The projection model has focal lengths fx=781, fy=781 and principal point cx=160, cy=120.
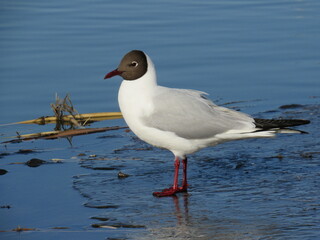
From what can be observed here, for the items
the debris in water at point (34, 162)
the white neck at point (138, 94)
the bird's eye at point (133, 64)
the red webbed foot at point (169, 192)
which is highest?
the bird's eye at point (133, 64)

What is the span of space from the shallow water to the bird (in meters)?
0.32

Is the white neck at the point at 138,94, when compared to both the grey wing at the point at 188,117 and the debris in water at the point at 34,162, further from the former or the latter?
the debris in water at the point at 34,162

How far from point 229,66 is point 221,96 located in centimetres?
115

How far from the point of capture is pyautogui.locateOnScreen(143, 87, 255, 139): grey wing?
21.6 feet

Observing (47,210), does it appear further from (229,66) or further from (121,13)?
(121,13)

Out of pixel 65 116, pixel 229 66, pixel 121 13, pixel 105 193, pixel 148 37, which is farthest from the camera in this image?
pixel 121 13

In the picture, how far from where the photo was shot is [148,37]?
11.6 m

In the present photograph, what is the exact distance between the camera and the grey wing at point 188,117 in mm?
6574

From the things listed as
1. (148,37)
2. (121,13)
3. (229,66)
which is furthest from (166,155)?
(121,13)

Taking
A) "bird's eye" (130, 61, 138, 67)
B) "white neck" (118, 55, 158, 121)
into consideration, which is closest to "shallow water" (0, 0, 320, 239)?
"white neck" (118, 55, 158, 121)

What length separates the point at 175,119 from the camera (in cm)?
662

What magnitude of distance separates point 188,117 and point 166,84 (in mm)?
2897

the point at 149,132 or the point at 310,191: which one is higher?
the point at 149,132

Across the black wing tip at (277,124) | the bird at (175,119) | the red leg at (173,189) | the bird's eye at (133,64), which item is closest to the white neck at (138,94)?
the bird at (175,119)
